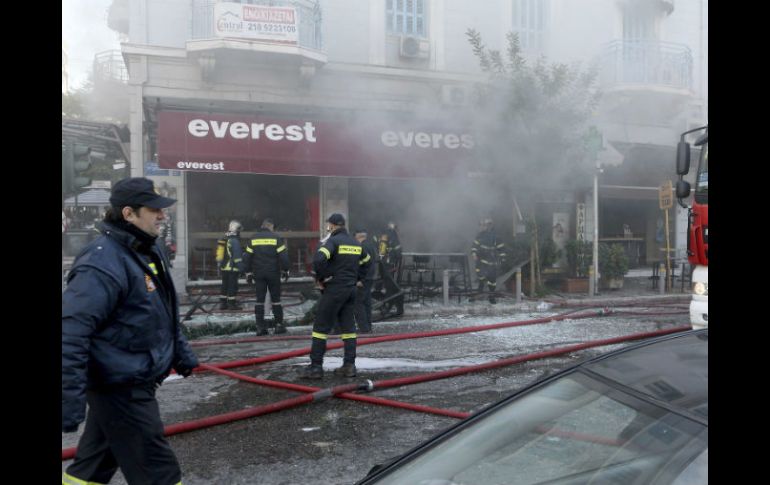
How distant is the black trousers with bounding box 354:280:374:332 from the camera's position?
27.0 feet

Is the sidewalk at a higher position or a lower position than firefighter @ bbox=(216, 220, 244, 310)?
lower

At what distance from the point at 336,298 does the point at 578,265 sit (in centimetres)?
853

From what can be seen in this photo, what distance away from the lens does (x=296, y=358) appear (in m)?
6.81

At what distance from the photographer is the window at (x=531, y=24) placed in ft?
A: 38.7

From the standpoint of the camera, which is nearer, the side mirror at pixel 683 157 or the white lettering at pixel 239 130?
the side mirror at pixel 683 157

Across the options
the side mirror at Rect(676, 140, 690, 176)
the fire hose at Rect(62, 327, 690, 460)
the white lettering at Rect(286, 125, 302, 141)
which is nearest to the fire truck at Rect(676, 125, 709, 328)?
the side mirror at Rect(676, 140, 690, 176)

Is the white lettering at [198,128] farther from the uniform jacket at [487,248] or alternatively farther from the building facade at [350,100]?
the uniform jacket at [487,248]

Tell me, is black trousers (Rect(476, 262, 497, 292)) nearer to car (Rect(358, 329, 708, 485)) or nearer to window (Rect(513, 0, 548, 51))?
window (Rect(513, 0, 548, 51))

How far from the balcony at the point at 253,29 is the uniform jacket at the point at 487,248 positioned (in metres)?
4.99

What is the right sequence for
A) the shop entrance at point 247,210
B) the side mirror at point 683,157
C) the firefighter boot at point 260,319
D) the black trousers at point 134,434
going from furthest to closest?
the shop entrance at point 247,210 → the firefighter boot at point 260,319 → the side mirror at point 683,157 → the black trousers at point 134,434

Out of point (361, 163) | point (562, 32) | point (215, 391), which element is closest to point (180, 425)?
point (215, 391)

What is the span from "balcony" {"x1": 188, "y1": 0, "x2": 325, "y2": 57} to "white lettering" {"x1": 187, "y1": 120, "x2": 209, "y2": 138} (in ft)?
5.25

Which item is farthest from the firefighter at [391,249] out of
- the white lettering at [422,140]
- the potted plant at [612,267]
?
the potted plant at [612,267]

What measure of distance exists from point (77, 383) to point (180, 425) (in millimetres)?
2168
